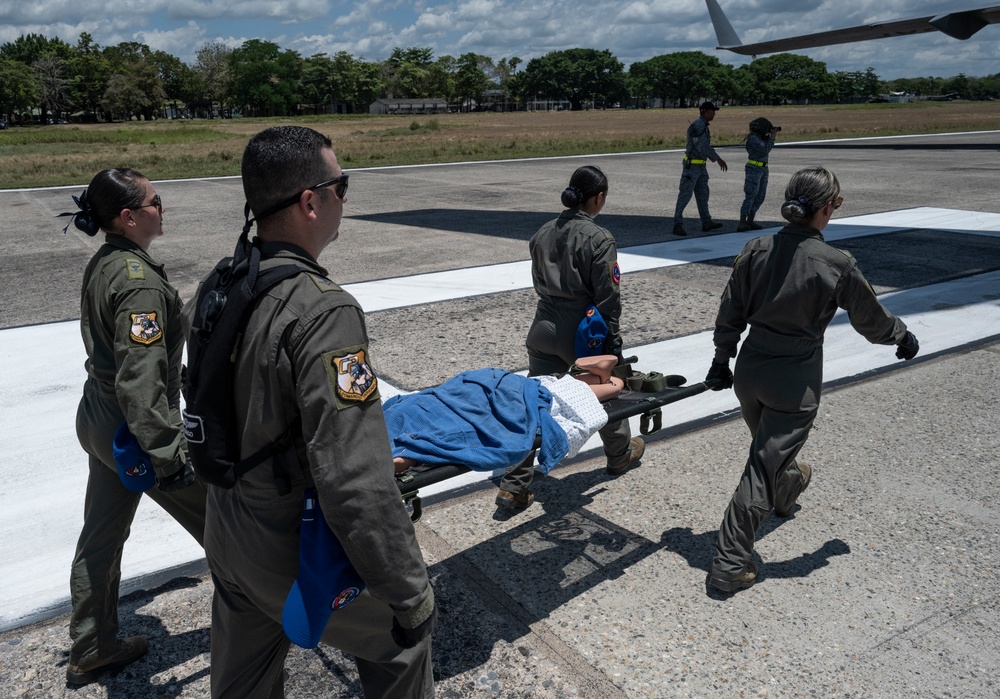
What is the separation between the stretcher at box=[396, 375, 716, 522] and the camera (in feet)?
9.46

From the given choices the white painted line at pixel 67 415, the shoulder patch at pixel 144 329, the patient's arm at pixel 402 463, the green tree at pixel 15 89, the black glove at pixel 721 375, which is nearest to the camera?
the shoulder patch at pixel 144 329

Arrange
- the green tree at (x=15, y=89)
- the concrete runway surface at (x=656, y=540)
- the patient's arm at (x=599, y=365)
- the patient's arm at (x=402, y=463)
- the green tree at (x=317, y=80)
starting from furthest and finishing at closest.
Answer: the green tree at (x=317, y=80) → the green tree at (x=15, y=89) → the patient's arm at (x=599, y=365) → the concrete runway surface at (x=656, y=540) → the patient's arm at (x=402, y=463)

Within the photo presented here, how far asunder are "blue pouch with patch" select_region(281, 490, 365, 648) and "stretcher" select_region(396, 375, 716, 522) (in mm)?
835

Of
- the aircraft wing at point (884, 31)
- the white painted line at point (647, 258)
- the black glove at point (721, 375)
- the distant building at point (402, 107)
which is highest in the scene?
the distant building at point (402, 107)

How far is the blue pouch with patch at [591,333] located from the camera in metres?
4.39

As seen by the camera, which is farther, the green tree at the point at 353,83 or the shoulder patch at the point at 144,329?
the green tree at the point at 353,83

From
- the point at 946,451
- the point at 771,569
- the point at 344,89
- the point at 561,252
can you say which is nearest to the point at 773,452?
the point at 771,569

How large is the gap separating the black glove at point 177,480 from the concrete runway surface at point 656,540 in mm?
831

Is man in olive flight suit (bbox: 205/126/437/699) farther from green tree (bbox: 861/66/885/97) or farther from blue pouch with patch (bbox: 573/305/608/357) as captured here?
green tree (bbox: 861/66/885/97)

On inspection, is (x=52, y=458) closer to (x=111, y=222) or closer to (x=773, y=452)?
(x=111, y=222)

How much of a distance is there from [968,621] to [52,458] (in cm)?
530

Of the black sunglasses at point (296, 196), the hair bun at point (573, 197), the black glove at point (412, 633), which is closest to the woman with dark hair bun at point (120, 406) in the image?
the black sunglasses at point (296, 196)

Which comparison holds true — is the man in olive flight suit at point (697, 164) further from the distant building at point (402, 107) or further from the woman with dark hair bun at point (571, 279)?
the distant building at point (402, 107)

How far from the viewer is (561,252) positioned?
4.45 meters
